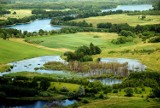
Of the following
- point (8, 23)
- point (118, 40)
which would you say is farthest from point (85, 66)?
point (8, 23)

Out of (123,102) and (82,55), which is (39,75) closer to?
(82,55)

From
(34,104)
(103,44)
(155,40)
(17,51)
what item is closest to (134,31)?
(103,44)

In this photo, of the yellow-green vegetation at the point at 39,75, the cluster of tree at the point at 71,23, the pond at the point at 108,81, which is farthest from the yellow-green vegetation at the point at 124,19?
the pond at the point at 108,81

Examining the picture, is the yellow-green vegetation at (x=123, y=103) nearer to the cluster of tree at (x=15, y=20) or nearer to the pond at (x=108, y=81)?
the pond at (x=108, y=81)

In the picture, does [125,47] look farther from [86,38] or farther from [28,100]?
[28,100]

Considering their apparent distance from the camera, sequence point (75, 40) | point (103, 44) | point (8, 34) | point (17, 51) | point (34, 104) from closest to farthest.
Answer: point (34, 104) → point (17, 51) → point (103, 44) → point (75, 40) → point (8, 34)
